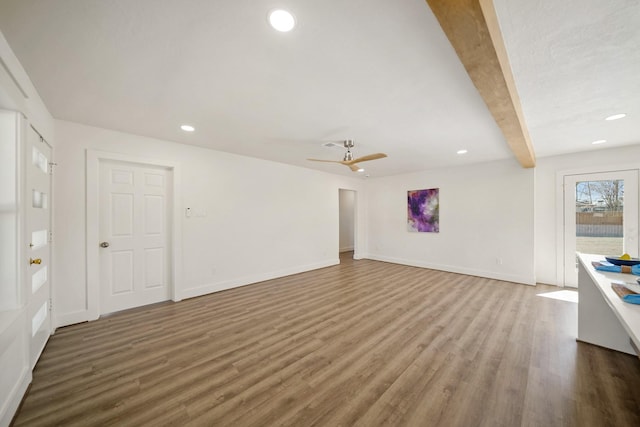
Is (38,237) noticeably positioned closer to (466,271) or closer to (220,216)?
(220,216)

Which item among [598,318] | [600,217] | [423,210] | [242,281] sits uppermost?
[423,210]

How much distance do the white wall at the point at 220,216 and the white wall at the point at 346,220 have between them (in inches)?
87.2

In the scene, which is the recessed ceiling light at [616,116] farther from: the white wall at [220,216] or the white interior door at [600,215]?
the white wall at [220,216]

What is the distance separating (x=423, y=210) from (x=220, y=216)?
186 inches

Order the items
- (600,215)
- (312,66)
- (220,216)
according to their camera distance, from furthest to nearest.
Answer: (220,216), (600,215), (312,66)

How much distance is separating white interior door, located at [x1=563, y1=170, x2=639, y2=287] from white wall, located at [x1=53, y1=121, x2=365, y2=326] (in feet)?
15.0

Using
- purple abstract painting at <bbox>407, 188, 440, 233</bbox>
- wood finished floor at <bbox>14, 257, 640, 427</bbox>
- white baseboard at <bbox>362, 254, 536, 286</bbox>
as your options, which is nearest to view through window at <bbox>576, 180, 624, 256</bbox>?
white baseboard at <bbox>362, 254, 536, 286</bbox>

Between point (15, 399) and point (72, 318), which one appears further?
point (72, 318)

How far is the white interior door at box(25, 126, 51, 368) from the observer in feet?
6.46

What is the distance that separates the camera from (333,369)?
1.99 meters

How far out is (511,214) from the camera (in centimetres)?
467

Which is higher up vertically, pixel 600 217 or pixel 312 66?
pixel 312 66

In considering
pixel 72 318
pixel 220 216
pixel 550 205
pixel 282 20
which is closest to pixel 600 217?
pixel 550 205

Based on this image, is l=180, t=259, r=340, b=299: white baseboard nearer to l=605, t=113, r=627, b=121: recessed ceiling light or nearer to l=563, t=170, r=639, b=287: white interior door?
l=563, t=170, r=639, b=287: white interior door
